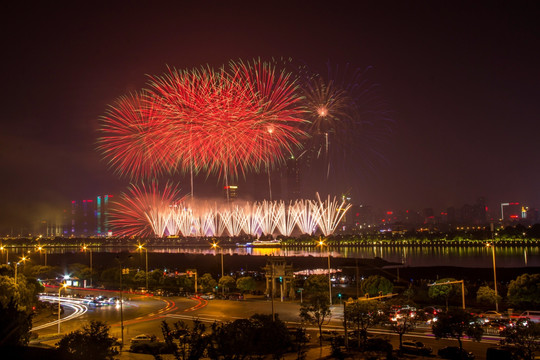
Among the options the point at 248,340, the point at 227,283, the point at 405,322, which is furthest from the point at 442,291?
the point at 248,340

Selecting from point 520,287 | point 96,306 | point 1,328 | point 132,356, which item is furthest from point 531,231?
point 1,328

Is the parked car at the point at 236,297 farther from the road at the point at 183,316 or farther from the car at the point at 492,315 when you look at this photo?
the car at the point at 492,315

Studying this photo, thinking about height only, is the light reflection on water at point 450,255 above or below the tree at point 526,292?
below

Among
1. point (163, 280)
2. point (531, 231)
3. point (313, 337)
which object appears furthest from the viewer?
point (531, 231)

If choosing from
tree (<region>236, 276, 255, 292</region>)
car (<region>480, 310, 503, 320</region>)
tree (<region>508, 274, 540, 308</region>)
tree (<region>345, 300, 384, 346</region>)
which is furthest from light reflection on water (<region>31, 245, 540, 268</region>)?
tree (<region>345, 300, 384, 346</region>)

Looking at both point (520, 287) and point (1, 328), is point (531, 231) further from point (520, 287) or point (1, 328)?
point (1, 328)

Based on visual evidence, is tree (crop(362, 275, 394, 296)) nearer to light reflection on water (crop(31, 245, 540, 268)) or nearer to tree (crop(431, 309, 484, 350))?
tree (crop(431, 309, 484, 350))

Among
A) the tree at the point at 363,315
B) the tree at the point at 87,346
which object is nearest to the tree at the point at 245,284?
the tree at the point at 363,315
